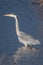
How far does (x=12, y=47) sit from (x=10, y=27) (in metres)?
1.77

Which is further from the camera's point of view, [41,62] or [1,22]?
[1,22]

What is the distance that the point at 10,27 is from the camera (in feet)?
32.0

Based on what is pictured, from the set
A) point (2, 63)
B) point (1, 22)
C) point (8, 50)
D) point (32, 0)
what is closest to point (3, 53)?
point (8, 50)

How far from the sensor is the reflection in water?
7.35m

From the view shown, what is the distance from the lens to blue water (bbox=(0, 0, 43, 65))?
7.41 m

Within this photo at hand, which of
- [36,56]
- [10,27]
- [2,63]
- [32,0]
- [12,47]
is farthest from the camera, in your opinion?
[32,0]

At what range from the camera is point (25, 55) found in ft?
24.8

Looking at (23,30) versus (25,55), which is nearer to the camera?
(25,55)

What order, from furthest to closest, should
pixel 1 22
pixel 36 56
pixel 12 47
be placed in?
pixel 1 22 → pixel 12 47 → pixel 36 56

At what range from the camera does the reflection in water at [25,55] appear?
7346 millimetres

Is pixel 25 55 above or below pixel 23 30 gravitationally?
below

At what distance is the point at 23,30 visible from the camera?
927cm

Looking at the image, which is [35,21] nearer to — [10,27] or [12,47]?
[10,27]

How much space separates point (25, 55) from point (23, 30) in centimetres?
179
